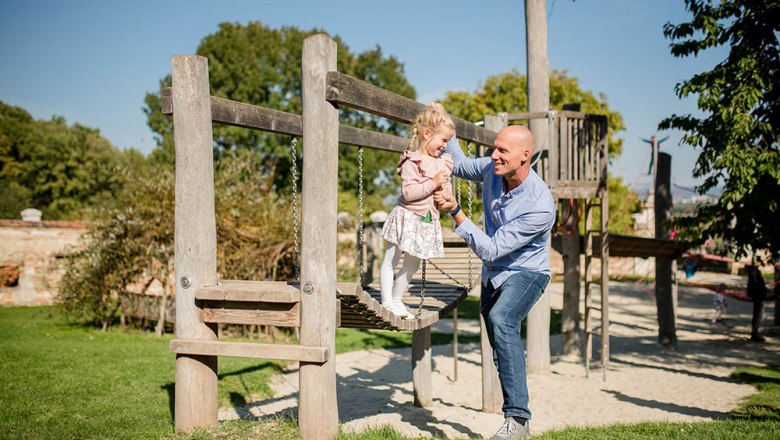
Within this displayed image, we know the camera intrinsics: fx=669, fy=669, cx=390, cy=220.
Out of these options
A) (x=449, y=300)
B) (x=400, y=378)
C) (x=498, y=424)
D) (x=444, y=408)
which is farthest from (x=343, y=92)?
(x=400, y=378)

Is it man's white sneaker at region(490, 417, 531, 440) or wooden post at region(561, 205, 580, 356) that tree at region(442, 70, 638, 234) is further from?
man's white sneaker at region(490, 417, 531, 440)

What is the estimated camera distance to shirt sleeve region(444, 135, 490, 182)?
5.12 meters

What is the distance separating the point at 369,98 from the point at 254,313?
1606 mm

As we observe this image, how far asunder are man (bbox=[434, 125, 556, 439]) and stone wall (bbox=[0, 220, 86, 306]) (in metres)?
17.6

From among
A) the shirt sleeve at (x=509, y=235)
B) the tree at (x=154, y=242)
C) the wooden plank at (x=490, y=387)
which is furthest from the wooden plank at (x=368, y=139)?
the tree at (x=154, y=242)

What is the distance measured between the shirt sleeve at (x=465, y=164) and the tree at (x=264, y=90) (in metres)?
27.5

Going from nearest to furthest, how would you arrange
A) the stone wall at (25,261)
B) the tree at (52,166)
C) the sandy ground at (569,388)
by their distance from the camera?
the sandy ground at (569,388) → the stone wall at (25,261) → the tree at (52,166)

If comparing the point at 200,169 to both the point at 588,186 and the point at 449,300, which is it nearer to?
the point at 449,300

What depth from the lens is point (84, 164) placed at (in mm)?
41906

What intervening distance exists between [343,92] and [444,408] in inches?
179

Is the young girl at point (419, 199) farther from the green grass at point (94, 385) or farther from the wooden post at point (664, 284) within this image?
the wooden post at point (664, 284)

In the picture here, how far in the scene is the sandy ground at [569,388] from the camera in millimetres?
6879

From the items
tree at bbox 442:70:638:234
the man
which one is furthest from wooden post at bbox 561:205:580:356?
tree at bbox 442:70:638:234

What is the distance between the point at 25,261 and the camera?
64.0 ft
